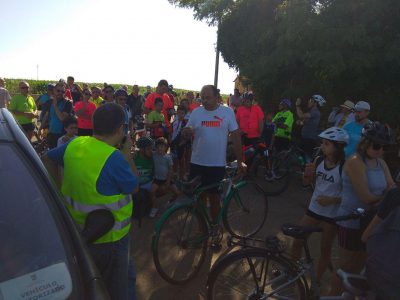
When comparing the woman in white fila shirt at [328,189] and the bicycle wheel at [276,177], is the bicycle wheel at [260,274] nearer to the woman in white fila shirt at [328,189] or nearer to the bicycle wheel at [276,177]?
the woman in white fila shirt at [328,189]

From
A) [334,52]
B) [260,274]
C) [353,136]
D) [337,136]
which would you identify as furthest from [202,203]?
[334,52]

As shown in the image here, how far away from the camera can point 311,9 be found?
878 centimetres

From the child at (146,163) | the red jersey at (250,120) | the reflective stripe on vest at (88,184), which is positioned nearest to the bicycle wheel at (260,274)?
the reflective stripe on vest at (88,184)

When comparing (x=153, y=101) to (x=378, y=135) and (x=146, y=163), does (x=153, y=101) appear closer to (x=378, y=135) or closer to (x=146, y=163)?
(x=146, y=163)

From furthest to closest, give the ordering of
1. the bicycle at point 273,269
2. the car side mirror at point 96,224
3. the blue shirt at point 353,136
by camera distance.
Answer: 1. the blue shirt at point 353,136
2. the bicycle at point 273,269
3. the car side mirror at point 96,224

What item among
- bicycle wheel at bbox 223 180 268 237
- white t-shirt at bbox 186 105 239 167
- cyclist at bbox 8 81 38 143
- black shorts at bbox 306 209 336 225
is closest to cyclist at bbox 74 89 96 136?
cyclist at bbox 8 81 38 143

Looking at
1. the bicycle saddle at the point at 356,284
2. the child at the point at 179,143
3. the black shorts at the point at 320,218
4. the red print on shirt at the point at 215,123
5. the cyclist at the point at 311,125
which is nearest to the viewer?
the bicycle saddle at the point at 356,284

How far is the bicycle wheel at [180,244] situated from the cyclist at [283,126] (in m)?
4.19

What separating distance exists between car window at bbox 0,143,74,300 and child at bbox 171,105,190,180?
5.61m

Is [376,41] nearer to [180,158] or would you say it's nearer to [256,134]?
[256,134]

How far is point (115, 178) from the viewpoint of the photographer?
229 cm

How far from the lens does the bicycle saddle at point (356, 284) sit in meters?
2.50

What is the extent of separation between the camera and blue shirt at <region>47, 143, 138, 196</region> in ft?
7.51

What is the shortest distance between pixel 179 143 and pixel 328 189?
14.1 feet
